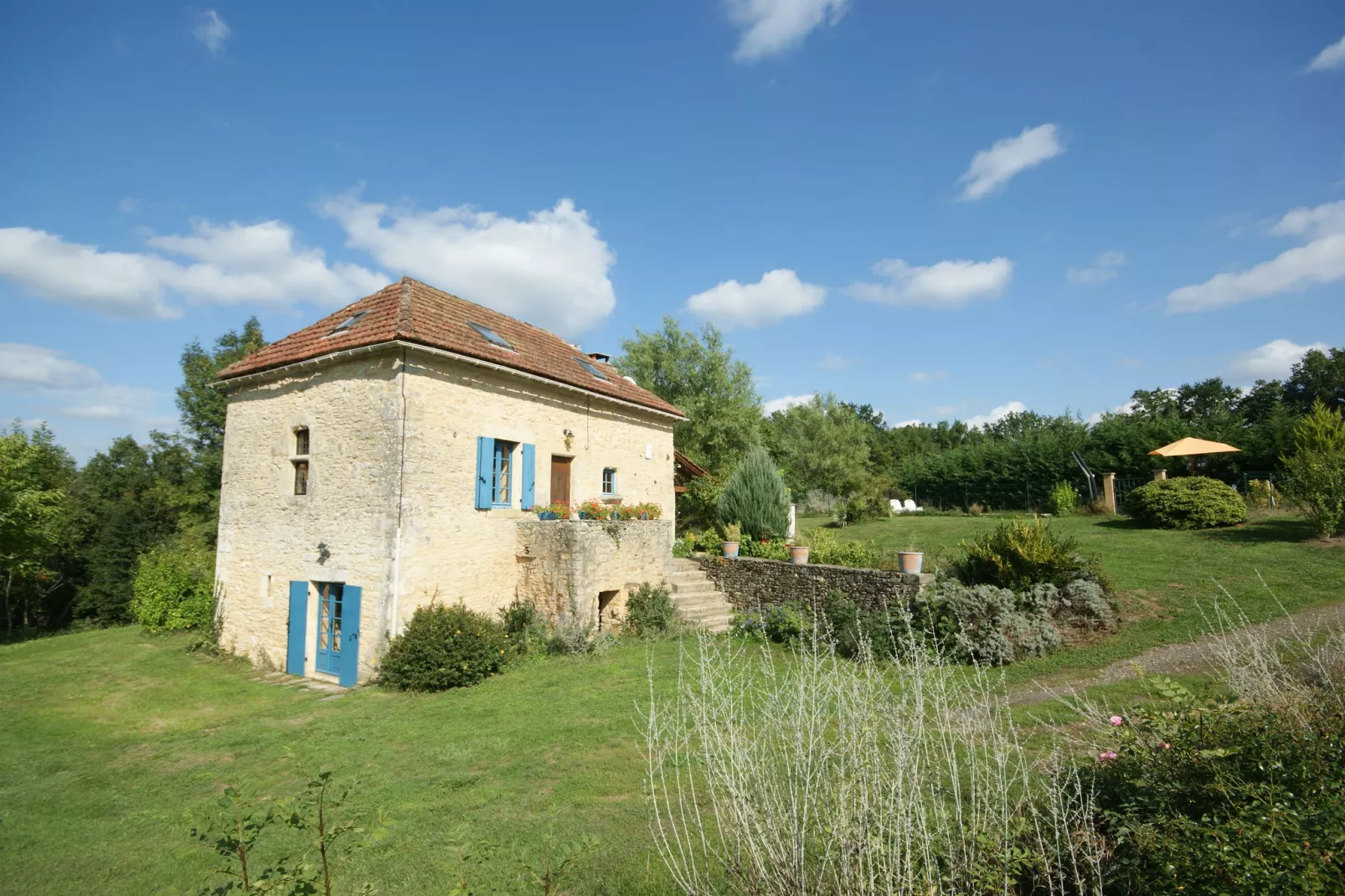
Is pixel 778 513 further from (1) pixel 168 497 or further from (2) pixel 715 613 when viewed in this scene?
(1) pixel 168 497

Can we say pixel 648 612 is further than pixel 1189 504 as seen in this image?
No

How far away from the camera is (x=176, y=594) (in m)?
16.7

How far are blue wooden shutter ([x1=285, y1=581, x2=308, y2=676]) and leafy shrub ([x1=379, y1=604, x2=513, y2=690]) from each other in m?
2.40

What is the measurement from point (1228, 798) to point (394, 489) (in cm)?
1072

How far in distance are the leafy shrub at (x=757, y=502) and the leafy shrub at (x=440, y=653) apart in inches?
311

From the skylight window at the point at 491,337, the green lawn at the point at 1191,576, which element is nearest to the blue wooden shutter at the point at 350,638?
the skylight window at the point at 491,337

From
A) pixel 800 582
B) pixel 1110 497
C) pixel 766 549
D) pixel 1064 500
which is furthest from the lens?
pixel 1064 500

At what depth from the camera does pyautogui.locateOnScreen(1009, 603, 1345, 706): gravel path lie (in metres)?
7.80

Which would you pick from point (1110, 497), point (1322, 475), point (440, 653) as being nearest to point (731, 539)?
point (440, 653)

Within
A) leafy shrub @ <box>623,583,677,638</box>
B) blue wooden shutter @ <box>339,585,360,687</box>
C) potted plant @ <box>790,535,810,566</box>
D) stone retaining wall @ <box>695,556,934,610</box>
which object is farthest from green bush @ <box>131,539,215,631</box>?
potted plant @ <box>790,535,810,566</box>

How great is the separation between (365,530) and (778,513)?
10.2 meters

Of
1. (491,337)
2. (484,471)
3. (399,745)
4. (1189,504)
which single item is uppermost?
(491,337)

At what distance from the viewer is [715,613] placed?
45.4ft

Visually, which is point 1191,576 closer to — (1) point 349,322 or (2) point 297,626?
(2) point 297,626
